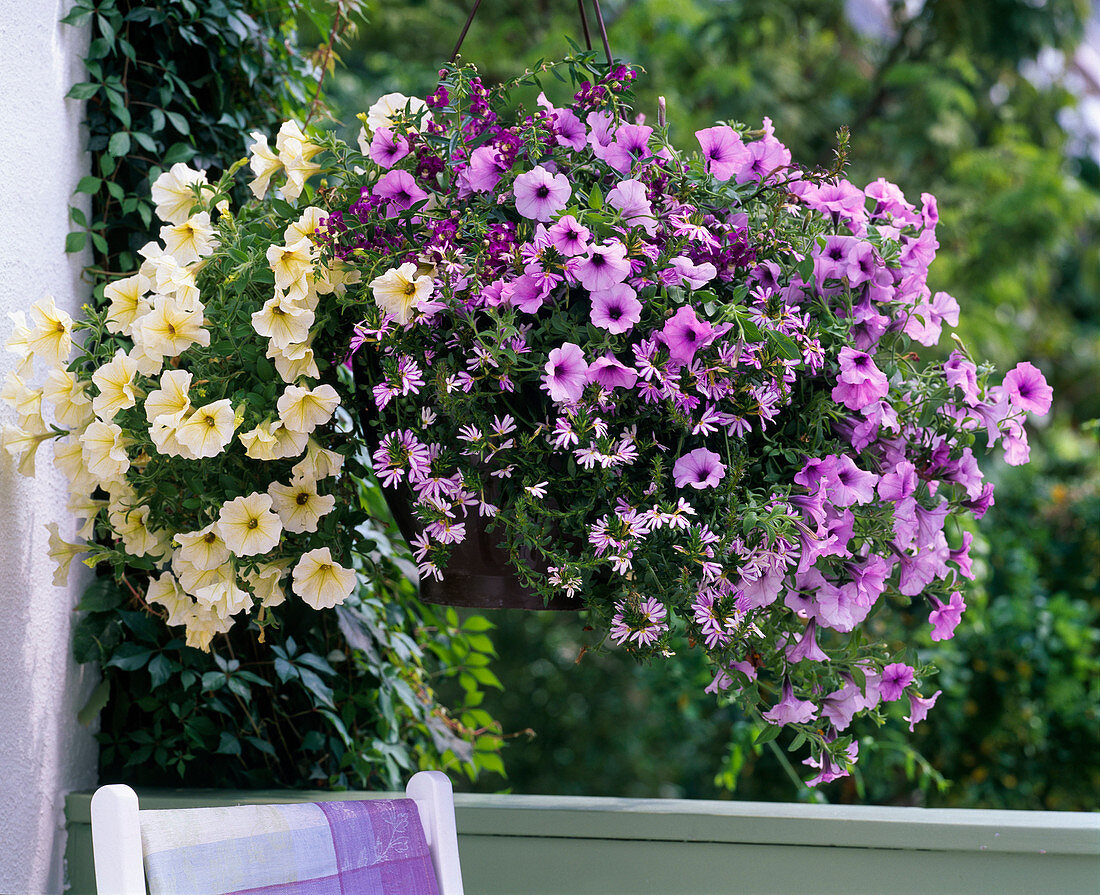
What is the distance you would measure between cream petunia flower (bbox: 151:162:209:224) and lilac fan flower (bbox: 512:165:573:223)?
416mm

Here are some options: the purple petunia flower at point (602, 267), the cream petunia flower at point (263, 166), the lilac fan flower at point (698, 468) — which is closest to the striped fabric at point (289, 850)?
the lilac fan flower at point (698, 468)

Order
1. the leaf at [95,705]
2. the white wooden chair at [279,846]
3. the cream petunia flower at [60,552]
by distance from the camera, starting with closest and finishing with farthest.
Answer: the white wooden chair at [279,846]
the cream petunia flower at [60,552]
the leaf at [95,705]

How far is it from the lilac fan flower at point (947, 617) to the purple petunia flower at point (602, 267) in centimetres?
48

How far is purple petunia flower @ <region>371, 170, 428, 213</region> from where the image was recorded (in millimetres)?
857

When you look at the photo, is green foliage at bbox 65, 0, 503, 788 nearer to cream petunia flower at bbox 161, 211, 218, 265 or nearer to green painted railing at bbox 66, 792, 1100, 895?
green painted railing at bbox 66, 792, 1100, 895

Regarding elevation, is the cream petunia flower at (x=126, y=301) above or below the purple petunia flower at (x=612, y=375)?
above

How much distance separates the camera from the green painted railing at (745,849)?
3.56 ft

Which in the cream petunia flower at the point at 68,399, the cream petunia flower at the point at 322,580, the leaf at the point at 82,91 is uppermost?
the leaf at the point at 82,91

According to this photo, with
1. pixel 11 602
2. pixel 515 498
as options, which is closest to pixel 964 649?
pixel 515 498

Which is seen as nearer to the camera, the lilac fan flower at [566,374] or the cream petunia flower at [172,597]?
the lilac fan flower at [566,374]

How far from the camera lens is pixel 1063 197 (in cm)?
381

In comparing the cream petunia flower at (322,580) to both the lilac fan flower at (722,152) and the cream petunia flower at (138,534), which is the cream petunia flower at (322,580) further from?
the lilac fan flower at (722,152)

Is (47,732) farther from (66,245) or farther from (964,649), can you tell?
(964,649)

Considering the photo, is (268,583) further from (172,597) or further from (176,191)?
(176,191)
